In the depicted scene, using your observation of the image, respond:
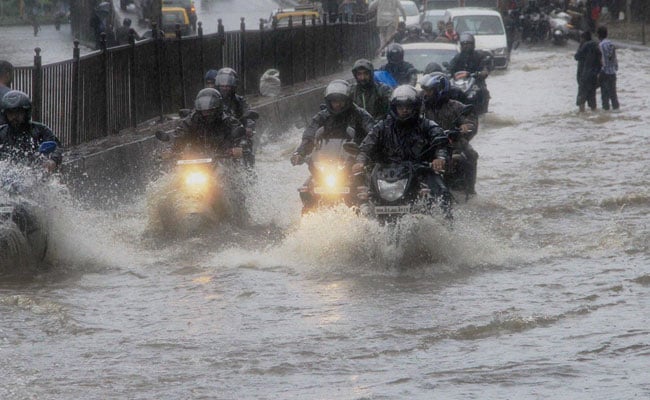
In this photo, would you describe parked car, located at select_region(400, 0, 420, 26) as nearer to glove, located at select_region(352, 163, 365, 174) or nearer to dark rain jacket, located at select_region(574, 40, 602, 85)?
dark rain jacket, located at select_region(574, 40, 602, 85)

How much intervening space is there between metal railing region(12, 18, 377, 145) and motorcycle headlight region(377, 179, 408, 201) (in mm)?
4893

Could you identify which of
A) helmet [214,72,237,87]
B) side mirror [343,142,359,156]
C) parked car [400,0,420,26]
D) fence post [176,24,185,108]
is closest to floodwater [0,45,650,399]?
side mirror [343,142,359,156]

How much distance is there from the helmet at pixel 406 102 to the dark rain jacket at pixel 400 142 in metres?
0.08

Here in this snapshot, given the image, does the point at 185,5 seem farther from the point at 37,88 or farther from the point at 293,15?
the point at 37,88

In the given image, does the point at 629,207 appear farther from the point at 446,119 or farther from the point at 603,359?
the point at 603,359

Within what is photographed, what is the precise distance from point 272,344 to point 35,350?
142 centimetres

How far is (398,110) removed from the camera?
1182 cm

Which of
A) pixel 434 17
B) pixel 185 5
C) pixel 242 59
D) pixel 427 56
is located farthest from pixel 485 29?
pixel 185 5

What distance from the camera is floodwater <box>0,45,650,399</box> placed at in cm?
786

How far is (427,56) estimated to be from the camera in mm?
27859

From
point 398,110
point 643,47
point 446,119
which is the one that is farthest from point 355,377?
point 643,47

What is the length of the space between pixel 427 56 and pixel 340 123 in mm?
15080

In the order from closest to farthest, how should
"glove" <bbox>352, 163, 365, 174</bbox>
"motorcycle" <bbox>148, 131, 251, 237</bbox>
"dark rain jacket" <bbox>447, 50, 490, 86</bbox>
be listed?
1. "glove" <bbox>352, 163, 365, 174</bbox>
2. "motorcycle" <bbox>148, 131, 251, 237</bbox>
3. "dark rain jacket" <bbox>447, 50, 490, 86</bbox>

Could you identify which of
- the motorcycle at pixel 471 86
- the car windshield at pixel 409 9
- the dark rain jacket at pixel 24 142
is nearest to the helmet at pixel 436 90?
the dark rain jacket at pixel 24 142
